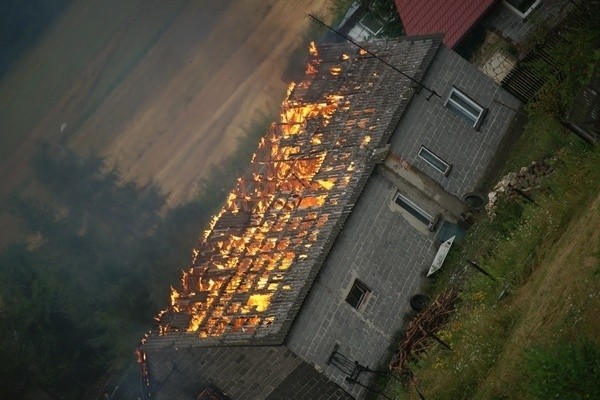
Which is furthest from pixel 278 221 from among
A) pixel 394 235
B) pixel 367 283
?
pixel 394 235

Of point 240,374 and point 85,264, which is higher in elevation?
point 240,374

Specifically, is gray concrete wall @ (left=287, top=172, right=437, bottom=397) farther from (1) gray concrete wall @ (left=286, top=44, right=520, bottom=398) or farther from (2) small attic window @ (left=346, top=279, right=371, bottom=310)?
(2) small attic window @ (left=346, top=279, right=371, bottom=310)

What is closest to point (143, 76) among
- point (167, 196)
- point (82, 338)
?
point (167, 196)

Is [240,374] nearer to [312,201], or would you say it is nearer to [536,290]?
[312,201]

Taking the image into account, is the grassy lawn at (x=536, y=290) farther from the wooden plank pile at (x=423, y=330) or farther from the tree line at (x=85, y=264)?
the tree line at (x=85, y=264)

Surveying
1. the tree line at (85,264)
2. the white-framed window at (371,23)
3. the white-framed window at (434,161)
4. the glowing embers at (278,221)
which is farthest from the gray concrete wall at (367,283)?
the tree line at (85,264)

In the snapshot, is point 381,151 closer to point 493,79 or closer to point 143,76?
point 493,79
